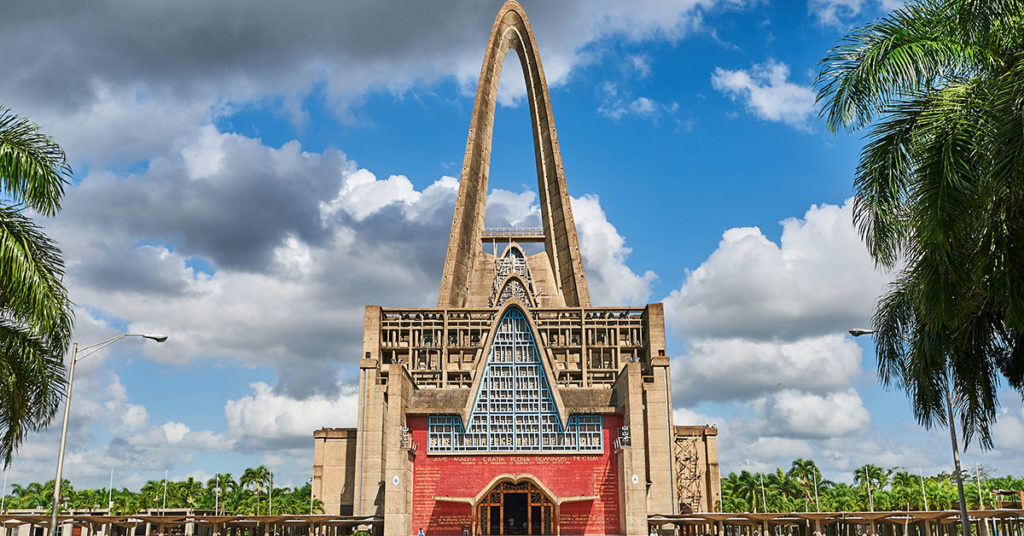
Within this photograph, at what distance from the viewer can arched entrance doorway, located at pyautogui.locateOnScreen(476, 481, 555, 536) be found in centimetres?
4953

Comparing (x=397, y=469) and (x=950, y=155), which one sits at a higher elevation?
(x=950, y=155)

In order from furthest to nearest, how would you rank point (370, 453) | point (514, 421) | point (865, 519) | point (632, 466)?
point (370, 453)
point (514, 421)
point (632, 466)
point (865, 519)

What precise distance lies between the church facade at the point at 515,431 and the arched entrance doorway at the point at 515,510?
84mm

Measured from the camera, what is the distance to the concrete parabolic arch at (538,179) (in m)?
82.1

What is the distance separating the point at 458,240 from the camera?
3273 inches

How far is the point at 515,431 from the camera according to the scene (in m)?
51.3

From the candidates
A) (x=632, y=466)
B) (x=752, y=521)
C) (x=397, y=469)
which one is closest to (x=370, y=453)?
(x=397, y=469)

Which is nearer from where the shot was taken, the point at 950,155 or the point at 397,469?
the point at 950,155

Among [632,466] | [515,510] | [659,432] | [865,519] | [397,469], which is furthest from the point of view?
[659,432]

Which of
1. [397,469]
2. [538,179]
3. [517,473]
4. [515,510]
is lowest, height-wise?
[515,510]

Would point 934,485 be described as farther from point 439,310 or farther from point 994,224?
point 994,224

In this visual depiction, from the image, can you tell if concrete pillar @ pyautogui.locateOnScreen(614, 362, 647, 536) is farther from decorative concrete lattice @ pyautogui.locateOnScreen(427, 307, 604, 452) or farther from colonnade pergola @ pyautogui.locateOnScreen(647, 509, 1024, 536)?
decorative concrete lattice @ pyautogui.locateOnScreen(427, 307, 604, 452)

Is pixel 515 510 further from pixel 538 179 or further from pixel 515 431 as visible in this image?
pixel 538 179

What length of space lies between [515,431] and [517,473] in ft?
8.38
